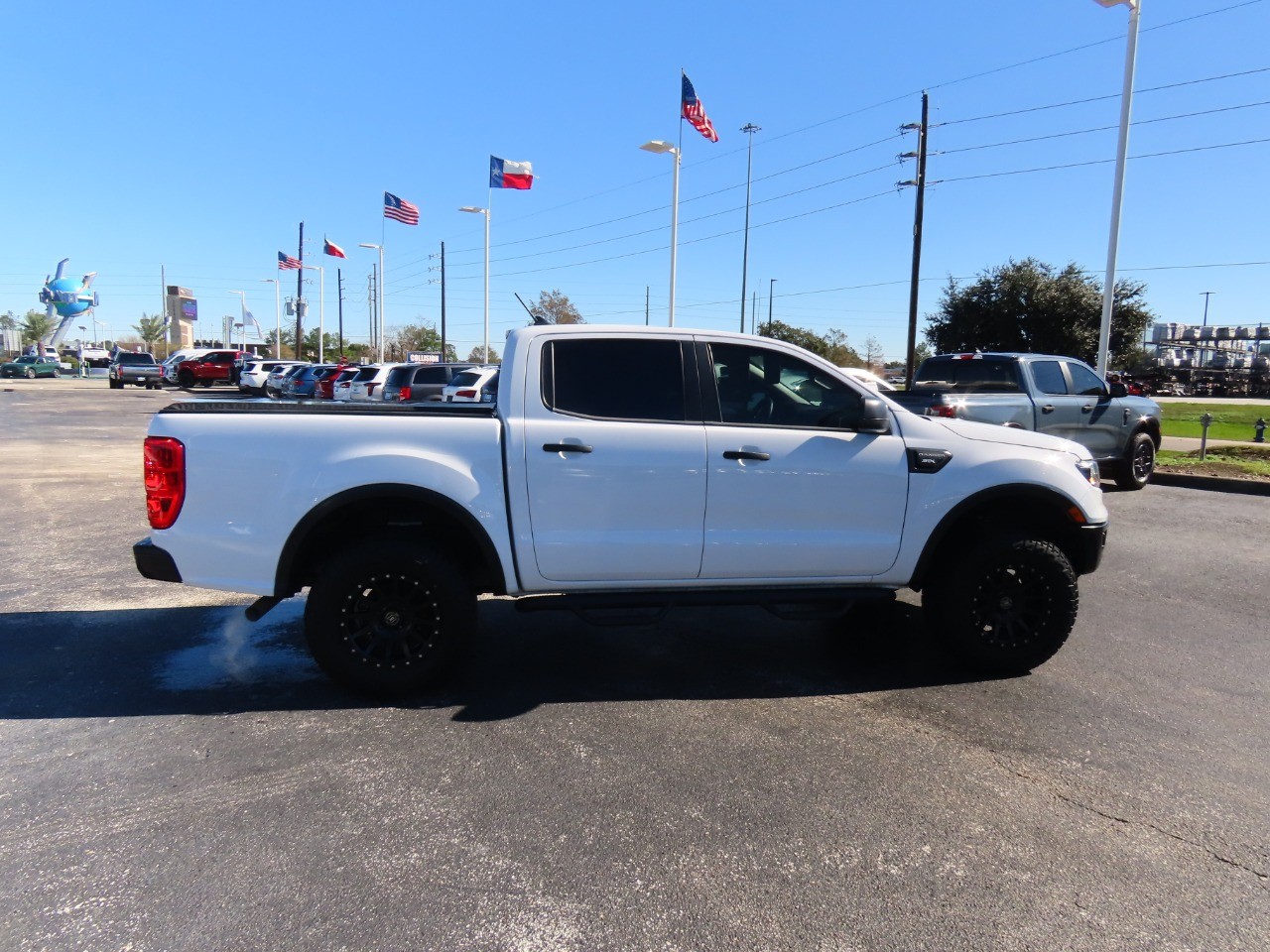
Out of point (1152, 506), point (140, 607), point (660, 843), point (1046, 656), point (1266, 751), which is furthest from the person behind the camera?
point (1152, 506)

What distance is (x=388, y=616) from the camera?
4223 mm

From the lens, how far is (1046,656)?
186 inches

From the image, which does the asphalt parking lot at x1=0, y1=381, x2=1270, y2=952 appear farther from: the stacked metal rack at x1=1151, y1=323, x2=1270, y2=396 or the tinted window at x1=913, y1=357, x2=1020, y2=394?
the stacked metal rack at x1=1151, y1=323, x2=1270, y2=396

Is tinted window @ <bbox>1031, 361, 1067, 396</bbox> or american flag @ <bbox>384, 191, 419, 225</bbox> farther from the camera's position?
american flag @ <bbox>384, 191, 419, 225</bbox>

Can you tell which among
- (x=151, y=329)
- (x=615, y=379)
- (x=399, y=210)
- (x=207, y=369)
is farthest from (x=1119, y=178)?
(x=151, y=329)

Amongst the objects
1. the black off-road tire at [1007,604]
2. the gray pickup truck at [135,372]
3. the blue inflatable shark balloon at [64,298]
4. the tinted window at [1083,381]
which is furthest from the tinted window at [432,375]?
the blue inflatable shark balloon at [64,298]

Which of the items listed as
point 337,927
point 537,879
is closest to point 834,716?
point 537,879

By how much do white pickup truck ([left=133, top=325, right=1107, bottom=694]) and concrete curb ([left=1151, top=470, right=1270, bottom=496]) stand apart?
9292mm

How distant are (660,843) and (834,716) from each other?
4.77 ft

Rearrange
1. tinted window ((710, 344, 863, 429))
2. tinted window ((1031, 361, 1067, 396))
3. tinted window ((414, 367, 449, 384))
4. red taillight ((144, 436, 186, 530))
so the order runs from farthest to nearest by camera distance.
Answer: tinted window ((414, 367, 449, 384)), tinted window ((1031, 361, 1067, 396)), tinted window ((710, 344, 863, 429)), red taillight ((144, 436, 186, 530))

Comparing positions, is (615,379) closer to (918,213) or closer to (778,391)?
(778,391)

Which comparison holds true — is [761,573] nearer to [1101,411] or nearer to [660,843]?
[660,843]

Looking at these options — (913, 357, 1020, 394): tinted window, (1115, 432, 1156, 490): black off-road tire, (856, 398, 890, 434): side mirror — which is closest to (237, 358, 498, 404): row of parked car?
(856, 398, 890, 434): side mirror

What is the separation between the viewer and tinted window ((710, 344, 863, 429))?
178 inches
